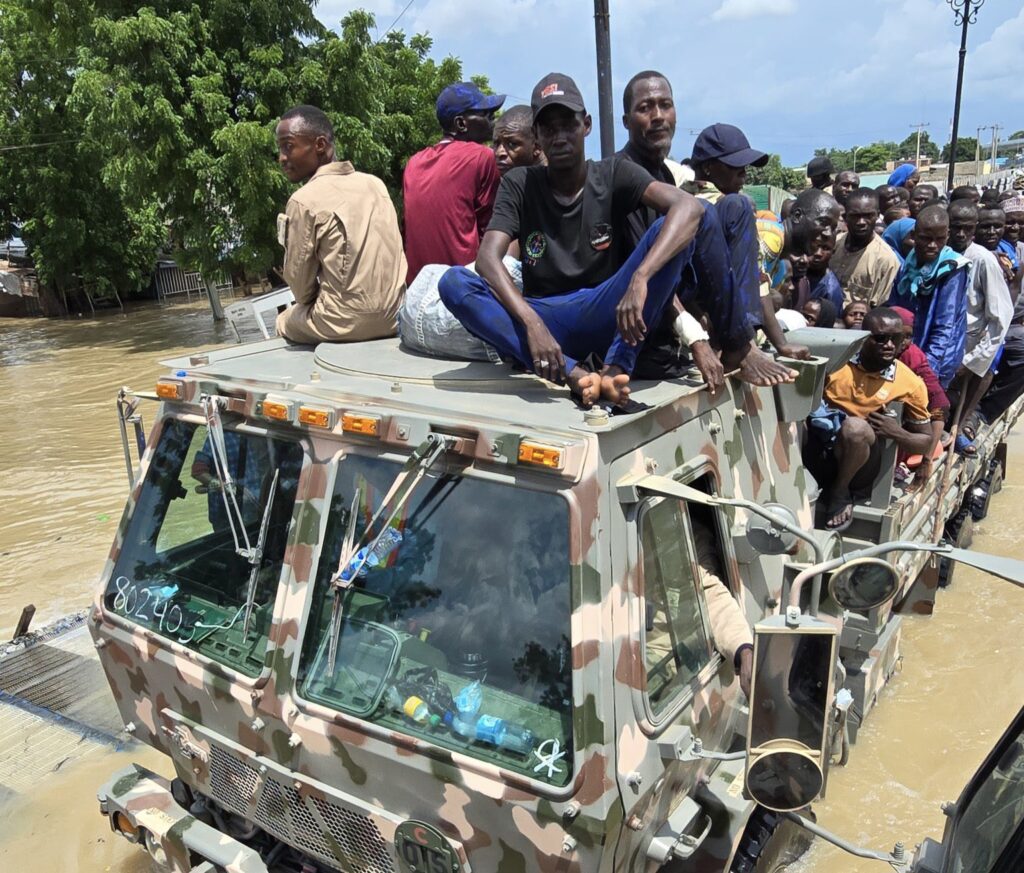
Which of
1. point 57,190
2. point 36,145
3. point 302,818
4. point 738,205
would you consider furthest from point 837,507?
point 57,190

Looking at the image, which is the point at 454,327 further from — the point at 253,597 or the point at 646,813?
the point at 646,813

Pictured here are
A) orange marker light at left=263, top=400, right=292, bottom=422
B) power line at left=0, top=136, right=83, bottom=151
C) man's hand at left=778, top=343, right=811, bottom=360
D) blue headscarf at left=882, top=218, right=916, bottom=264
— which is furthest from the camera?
power line at left=0, top=136, right=83, bottom=151

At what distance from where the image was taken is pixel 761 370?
3066mm

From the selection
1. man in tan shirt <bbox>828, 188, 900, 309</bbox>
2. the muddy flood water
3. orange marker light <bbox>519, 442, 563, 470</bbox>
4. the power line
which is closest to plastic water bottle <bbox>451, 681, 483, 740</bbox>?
orange marker light <bbox>519, 442, 563, 470</bbox>

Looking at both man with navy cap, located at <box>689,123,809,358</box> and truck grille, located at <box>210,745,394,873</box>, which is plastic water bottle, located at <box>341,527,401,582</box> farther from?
man with navy cap, located at <box>689,123,809,358</box>

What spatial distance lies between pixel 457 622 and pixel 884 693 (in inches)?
148

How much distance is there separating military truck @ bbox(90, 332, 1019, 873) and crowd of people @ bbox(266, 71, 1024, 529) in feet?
0.73

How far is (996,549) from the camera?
7355 mm

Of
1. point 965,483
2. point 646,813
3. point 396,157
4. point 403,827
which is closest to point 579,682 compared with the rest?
point 646,813

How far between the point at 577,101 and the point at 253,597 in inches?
75.4

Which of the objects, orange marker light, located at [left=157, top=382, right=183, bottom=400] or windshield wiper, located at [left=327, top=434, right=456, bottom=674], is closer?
windshield wiper, located at [left=327, top=434, right=456, bottom=674]

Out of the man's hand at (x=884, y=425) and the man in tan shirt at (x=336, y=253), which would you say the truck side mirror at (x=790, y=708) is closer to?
the man in tan shirt at (x=336, y=253)

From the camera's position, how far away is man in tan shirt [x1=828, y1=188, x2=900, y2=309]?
6.09m

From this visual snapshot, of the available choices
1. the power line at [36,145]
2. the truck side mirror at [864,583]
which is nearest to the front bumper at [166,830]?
the truck side mirror at [864,583]
